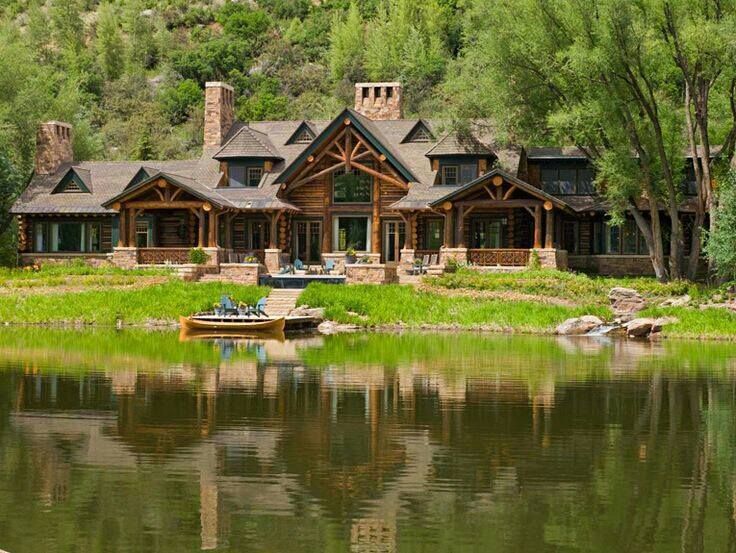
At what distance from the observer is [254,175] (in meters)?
54.2

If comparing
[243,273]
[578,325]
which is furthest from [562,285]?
[243,273]

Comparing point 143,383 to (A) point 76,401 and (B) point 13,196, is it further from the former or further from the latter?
(B) point 13,196

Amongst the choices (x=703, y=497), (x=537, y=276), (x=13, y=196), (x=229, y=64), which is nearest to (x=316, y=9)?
(x=229, y=64)

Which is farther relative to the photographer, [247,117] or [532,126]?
[247,117]

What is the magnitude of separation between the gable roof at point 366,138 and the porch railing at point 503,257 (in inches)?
212

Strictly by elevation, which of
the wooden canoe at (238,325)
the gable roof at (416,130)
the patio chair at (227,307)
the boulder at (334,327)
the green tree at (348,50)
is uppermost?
the green tree at (348,50)

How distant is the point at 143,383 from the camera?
22609mm

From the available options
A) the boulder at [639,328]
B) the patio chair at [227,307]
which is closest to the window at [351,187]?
the patio chair at [227,307]

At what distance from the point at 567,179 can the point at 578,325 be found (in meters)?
14.3

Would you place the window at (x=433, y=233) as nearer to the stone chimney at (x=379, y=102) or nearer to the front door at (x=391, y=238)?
the front door at (x=391, y=238)

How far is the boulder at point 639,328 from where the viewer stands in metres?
37.9

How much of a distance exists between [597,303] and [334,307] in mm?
8979

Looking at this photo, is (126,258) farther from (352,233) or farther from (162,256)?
(352,233)

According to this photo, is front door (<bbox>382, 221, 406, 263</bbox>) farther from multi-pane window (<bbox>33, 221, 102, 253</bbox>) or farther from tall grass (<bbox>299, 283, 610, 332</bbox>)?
multi-pane window (<bbox>33, 221, 102, 253</bbox>)
